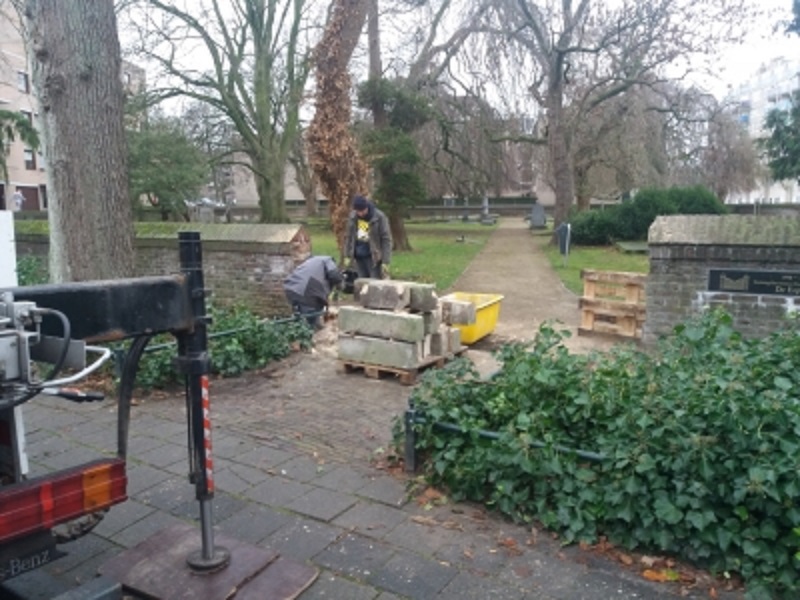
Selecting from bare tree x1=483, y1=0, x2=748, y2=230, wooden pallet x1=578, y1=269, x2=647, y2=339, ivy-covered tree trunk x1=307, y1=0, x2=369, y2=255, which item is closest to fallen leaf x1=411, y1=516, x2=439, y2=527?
wooden pallet x1=578, y1=269, x2=647, y2=339

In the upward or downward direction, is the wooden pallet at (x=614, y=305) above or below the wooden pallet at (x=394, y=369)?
above

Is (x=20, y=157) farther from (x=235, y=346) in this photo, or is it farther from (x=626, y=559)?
(x=626, y=559)

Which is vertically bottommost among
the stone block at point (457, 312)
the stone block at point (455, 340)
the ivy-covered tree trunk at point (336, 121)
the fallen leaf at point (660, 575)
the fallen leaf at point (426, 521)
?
the fallen leaf at point (426, 521)

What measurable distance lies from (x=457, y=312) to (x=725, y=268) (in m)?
2.90

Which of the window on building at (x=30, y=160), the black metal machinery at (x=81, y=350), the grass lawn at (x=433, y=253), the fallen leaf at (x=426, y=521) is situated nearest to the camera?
the black metal machinery at (x=81, y=350)

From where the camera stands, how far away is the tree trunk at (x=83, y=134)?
6.08 meters

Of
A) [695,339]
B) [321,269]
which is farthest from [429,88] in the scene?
[695,339]

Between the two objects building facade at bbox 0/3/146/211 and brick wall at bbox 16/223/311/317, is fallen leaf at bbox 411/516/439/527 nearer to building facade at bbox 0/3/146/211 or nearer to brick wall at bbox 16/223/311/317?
brick wall at bbox 16/223/311/317

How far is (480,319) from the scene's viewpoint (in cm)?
789

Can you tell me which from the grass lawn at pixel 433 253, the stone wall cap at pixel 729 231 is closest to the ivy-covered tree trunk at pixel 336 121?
the grass lawn at pixel 433 253

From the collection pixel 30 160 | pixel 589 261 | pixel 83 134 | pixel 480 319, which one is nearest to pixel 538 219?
pixel 589 261

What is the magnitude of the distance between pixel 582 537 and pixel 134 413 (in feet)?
12.4

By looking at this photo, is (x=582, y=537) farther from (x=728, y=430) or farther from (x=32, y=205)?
(x=32, y=205)

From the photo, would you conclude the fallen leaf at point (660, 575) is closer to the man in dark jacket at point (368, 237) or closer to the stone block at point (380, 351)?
the stone block at point (380, 351)
